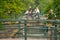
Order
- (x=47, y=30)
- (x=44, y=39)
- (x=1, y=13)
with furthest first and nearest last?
(x=1, y=13) → (x=44, y=39) → (x=47, y=30)

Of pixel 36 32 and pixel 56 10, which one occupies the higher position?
pixel 56 10

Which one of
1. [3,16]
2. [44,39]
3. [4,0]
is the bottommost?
[44,39]

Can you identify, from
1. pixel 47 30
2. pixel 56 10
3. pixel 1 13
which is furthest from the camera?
pixel 1 13

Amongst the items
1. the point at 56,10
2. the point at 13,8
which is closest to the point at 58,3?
the point at 56,10

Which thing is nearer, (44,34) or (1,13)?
(44,34)

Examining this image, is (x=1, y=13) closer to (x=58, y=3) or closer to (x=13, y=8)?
(x=13, y=8)

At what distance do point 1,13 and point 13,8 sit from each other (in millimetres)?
736

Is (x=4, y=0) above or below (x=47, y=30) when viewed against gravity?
above

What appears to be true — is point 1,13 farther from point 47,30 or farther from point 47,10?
point 47,30

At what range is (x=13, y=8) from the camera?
34.0 ft

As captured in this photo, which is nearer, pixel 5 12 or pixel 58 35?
pixel 58 35

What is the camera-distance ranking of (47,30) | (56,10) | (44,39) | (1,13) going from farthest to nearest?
(1,13), (56,10), (44,39), (47,30)

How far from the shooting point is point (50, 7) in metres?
9.23

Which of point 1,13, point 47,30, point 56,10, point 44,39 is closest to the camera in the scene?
point 47,30
